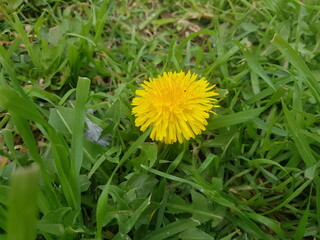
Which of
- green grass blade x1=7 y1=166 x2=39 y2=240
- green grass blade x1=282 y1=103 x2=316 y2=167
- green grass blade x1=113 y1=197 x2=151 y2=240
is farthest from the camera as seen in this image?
green grass blade x1=282 y1=103 x2=316 y2=167

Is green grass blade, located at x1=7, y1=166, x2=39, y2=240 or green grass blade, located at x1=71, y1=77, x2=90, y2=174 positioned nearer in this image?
green grass blade, located at x1=7, y1=166, x2=39, y2=240

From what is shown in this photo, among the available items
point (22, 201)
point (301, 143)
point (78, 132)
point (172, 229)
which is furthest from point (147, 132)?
point (22, 201)

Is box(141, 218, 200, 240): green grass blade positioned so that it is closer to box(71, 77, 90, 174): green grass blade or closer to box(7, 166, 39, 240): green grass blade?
box(71, 77, 90, 174): green grass blade

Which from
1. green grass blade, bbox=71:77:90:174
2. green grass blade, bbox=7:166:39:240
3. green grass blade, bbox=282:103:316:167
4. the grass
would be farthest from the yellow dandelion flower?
green grass blade, bbox=7:166:39:240

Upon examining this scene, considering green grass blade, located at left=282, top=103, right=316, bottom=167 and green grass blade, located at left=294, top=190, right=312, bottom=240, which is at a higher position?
green grass blade, located at left=282, top=103, right=316, bottom=167

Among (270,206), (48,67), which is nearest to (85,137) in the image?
(48,67)

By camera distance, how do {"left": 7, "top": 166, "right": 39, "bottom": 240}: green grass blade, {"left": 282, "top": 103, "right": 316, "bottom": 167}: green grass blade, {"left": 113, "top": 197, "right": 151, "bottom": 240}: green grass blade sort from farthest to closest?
{"left": 282, "top": 103, "right": 316, "bottom": 167}: green grass blade
{"left": 113, "top": 197, "right": 151, "bottom": 240}: green grass blade
{"left": 7, "top": 166, "right": 39, "bottom": 240}: green grass blade

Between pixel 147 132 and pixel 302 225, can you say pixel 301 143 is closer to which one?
pixel 302 225

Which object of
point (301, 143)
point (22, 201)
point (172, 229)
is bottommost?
point (172, 229)
